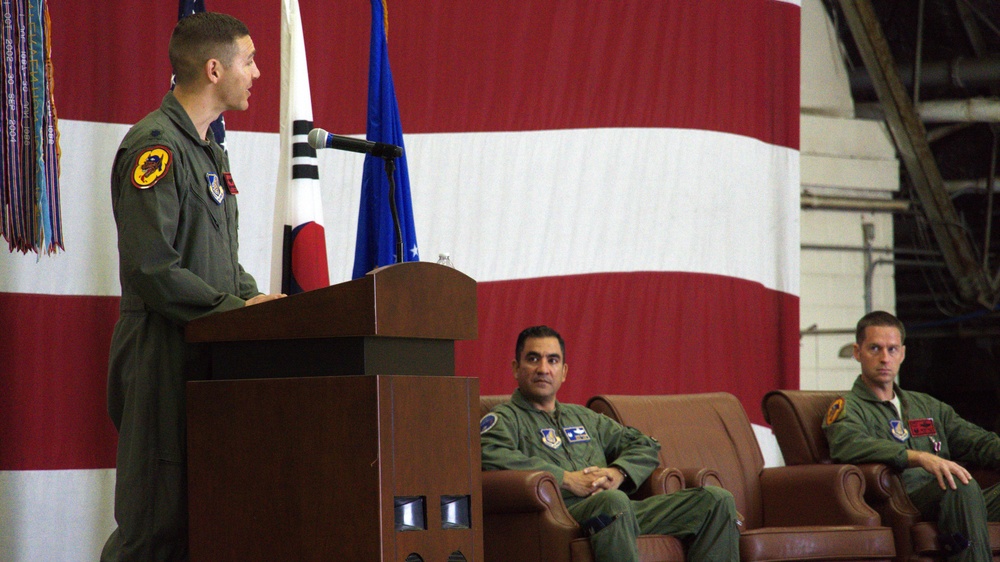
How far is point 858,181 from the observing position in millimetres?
6828

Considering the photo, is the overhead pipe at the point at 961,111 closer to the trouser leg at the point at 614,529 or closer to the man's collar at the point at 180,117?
the trouser leg at the point at 614,529

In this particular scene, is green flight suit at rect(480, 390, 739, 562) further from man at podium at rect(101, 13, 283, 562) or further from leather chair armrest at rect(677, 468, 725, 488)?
man at podium at rect(101, 13, 283, 562)

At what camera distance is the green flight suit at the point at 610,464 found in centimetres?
307

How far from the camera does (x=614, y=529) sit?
300 cm

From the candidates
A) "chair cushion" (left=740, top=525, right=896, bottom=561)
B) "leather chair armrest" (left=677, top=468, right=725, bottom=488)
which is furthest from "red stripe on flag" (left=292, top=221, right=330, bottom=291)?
"chair cushion" (left=740, top=525, right=896, bottom=561)

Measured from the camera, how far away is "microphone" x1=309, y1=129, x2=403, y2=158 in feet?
7.01

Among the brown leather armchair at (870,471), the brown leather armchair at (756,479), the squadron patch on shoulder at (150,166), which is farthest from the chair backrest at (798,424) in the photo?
the squadron patch on shoulder at (150,166)

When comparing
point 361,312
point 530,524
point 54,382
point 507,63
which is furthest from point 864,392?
point 54,382

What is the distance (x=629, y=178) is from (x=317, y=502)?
9.44ft

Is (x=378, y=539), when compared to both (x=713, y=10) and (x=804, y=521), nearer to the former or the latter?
(x=804, y=521)

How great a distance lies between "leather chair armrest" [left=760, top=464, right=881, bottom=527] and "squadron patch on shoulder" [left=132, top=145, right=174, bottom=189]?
96.0 inches

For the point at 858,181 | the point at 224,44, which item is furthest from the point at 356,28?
the point at 858,181

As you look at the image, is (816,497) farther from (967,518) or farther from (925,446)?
(925,446)

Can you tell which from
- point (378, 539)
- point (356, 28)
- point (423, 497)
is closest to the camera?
point (378, 539)
